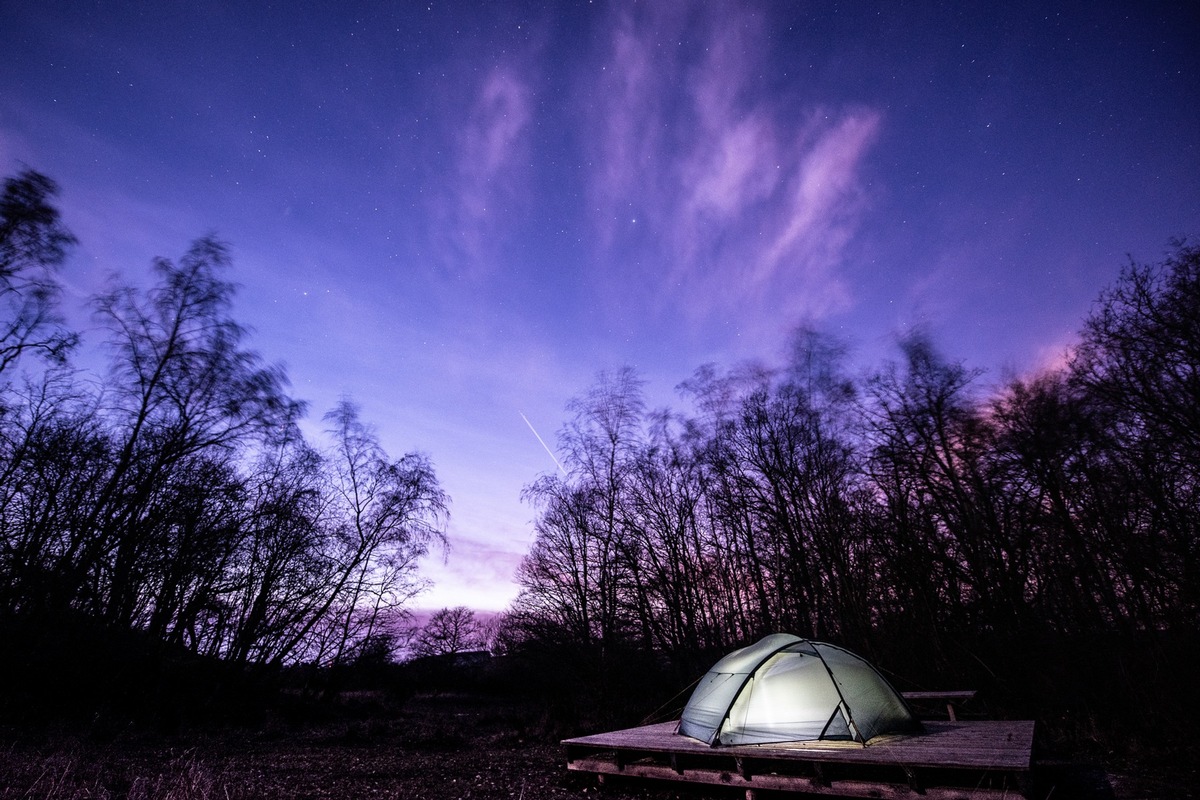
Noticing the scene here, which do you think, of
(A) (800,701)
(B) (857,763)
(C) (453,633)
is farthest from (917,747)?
→ (C) (453,633)

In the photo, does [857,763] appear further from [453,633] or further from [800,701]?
[453,633]

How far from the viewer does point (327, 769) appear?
9781 mm

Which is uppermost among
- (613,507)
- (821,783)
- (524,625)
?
(613,507)

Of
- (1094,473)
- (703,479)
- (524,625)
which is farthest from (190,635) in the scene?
(1094,473)

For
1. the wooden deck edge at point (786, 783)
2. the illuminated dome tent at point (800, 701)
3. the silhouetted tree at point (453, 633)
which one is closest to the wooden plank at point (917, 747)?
the illuminated dome tent at point (800, 701)

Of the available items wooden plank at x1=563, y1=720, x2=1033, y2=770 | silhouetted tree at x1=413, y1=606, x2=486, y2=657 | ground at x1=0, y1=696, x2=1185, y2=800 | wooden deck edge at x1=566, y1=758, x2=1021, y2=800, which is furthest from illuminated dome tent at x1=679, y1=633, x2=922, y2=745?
silhouetted tree at x1=413, y1=606, x2=486, y2=657

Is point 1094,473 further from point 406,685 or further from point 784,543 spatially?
point 406,685

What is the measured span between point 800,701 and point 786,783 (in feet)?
3.54

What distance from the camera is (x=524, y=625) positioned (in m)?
21.6

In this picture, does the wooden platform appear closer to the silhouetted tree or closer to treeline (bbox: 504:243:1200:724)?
treeline (bbox: 504:243:1200:724)

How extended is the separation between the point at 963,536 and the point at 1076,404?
479 centimetres

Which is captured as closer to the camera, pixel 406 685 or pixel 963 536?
pixel 963 536

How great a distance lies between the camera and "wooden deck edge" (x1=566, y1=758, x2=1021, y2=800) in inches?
209

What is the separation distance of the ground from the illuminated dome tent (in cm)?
116
